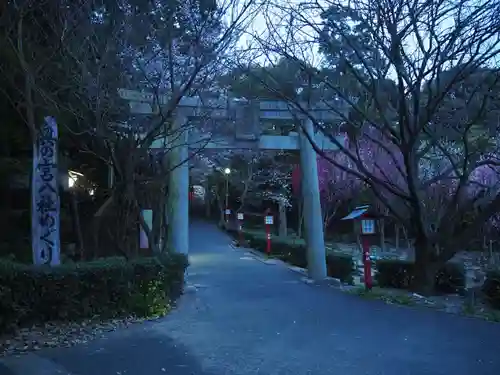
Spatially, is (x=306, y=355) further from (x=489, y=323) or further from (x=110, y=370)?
(x=489, y=323)

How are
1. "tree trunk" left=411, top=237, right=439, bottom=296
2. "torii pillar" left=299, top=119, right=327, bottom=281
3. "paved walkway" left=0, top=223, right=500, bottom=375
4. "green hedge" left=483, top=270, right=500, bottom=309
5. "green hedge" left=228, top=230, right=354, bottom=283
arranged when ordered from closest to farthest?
"paved walkway" left=0, top=223, right=500, bottom=375 < "green hedge" left=483, top=270, right=500, bottom=309 < "tree trunk" left=411, top=237, right=439, bottom=296 < "torii pillar" left=299, top=119, right=327, bottom=281 < "green hedge" left=228, top=230, right=354, bottom=283

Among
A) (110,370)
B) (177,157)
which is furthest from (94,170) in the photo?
(110,370)

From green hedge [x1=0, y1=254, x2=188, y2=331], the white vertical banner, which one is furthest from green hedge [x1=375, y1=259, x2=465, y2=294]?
the white vertical banner

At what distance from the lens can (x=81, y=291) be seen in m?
7.11

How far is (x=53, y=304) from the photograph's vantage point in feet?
22.2

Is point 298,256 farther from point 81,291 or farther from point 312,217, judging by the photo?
point 81,291

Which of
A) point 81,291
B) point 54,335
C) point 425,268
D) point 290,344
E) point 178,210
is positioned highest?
point 178,210

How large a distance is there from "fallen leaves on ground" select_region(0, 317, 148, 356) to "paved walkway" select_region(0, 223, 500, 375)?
0.26 meters

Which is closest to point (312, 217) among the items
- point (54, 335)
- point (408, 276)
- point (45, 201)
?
point (408, 276)

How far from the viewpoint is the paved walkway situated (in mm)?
5227

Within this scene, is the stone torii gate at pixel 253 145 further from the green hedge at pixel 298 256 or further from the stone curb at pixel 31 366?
the stone curb at pixel 31 366

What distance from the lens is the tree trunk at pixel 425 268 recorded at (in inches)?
434

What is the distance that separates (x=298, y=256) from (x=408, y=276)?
8.88 metres

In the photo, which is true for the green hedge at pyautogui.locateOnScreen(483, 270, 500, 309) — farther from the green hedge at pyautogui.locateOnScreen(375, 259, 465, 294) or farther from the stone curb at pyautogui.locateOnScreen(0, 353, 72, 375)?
the stone curb at pyautogui.locateOnScreen(0, 353, 72, 375)
